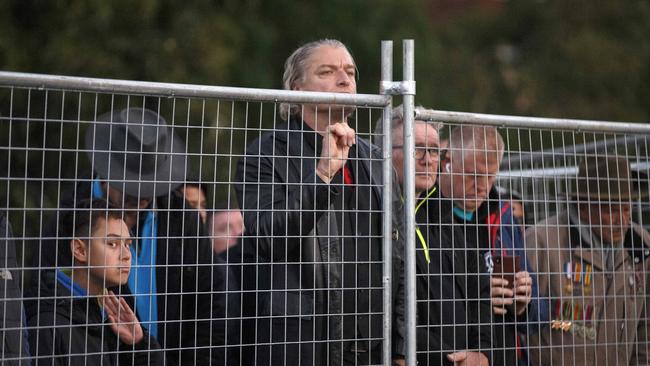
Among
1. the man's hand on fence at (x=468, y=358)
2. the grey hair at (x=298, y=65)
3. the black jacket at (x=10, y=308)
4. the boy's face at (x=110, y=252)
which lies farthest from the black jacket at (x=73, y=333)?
the man's hand on fence at (x=468, y=358)

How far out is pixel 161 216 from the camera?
437cm

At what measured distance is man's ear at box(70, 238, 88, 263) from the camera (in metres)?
3.80

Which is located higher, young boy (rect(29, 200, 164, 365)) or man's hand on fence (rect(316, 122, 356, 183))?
man's hand on fence (rect(316, 122, 356, 183))

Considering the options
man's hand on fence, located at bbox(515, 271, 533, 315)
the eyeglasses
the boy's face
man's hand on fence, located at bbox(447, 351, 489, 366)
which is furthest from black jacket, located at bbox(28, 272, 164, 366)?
man's hand on fence, located at bbox(515, 271, 533, 315)

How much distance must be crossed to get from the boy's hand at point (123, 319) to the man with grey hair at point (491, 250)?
1.48m

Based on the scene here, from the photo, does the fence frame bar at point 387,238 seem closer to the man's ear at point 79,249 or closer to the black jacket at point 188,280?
the black jacket at point 188,280

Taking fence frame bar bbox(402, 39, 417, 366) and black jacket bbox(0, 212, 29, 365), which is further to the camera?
fence frame bar bbox(402, 39, 417, 366)

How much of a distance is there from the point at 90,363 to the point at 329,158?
1.34 m

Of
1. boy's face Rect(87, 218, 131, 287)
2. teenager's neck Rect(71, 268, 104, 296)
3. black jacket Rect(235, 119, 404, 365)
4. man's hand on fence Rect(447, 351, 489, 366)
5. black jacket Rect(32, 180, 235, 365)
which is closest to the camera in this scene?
black jacket Rect(235, 119, 404, 365)

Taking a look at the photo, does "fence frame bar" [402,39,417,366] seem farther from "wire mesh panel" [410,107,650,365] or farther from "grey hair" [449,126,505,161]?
"grey hair" [449,126,505,161]

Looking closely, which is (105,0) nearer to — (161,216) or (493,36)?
(161,216)

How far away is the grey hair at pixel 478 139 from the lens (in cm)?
423

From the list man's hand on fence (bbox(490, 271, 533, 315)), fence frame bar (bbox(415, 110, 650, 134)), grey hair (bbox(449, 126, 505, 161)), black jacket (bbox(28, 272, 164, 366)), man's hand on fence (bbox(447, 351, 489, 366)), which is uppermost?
fence frame bar (bbox(415, 110, 650, 134))

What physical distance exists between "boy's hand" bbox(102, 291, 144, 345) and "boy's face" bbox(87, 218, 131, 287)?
0.10 m
